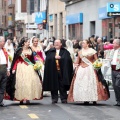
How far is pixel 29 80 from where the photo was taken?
53.6ft

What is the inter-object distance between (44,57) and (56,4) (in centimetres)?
3668

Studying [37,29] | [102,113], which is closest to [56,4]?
[37,29]

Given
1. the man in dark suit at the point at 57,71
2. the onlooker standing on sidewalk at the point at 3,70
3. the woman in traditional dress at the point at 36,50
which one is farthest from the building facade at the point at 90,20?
the onlooker standing on sidewalk at the point at 3,70

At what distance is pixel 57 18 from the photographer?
5372cm

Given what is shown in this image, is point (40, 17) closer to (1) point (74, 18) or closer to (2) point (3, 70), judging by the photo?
(1) point (74, 18)

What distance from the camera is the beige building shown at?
5191 cm

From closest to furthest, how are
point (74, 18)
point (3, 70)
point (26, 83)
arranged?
1. point (3, 70)
2. point (26, 83)
3. point (74, 18)

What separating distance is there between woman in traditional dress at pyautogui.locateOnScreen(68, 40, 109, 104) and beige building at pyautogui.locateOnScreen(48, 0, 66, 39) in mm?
34404

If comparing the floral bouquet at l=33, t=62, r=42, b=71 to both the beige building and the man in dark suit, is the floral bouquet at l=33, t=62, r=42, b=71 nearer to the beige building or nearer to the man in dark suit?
the man in dark suit

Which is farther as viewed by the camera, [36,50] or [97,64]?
[36,50]

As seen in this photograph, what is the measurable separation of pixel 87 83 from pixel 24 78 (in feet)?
5.20

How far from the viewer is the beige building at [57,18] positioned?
170 feet

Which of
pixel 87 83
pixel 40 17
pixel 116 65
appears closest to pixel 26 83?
pixel 87 83

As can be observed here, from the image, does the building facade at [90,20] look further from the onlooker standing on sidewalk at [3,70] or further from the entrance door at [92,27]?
the onlooker standing on sidewalk at [3,70]
